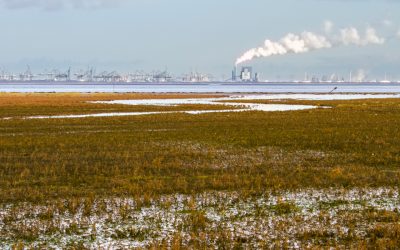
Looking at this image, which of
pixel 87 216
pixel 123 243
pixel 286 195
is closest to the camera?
pixel 123 243

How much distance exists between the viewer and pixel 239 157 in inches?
1035

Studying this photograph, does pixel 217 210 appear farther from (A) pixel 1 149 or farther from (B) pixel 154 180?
(A) pixel 1 149

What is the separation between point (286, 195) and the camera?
A: 57.0ft

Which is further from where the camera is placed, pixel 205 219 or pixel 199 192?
pixel 199 192

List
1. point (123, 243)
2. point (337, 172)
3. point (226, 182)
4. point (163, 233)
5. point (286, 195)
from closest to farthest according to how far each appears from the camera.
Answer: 1. point (123, 243)
2. point (163, 233)
3. point (286, 195)
4. point (226, 182)
5. point (337, 172)

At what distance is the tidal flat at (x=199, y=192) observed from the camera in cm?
1268

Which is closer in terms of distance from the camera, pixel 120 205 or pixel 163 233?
pixel 163 233

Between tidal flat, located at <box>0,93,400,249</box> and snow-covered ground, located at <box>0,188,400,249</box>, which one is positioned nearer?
snow-covered ground, located at <box>0,188,400,249</box>

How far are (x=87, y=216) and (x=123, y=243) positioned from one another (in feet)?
8.66

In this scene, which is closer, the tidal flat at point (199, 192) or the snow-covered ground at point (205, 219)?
the snow-covered ground at point (205, 219)

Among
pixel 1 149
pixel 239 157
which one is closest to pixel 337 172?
pixel 239 157

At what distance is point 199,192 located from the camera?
1766cm

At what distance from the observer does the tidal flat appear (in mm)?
12680

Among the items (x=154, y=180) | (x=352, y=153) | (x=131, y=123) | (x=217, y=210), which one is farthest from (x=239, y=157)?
(x=131, y=123)
